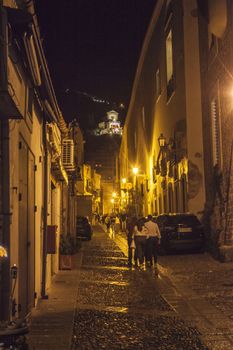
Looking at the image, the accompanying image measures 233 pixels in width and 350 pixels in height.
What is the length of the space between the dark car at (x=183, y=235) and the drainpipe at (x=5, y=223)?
48.2 feet

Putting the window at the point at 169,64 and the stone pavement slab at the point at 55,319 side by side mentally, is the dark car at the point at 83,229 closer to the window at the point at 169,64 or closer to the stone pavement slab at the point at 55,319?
the window at the point at 169,64

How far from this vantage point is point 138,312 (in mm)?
9648

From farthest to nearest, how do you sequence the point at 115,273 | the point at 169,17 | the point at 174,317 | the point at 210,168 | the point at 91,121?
the point at 91,121 < the point at 169,17 < the point at 210,168 < the point at 115,273 < the point at 174,317

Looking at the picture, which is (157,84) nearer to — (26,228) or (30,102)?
(30,102)

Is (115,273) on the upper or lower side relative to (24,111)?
lower

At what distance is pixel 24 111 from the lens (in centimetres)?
835

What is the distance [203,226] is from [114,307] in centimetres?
1216

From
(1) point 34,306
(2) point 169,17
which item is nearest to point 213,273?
(1) point 34,306

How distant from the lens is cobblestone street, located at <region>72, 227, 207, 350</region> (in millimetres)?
7383

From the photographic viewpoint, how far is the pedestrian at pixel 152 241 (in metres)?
17.1

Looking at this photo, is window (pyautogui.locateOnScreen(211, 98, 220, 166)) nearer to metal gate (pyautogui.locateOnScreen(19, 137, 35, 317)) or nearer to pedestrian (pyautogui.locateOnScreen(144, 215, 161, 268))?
pedestrian (pyautogui.locateOnScreen(144, 215, 161, 268))

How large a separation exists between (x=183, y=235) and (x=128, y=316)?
11.7m

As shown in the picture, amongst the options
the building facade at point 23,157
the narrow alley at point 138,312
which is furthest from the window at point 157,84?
the building facade at point 23,157

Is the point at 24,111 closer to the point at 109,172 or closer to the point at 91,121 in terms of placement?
the point at 109,172
